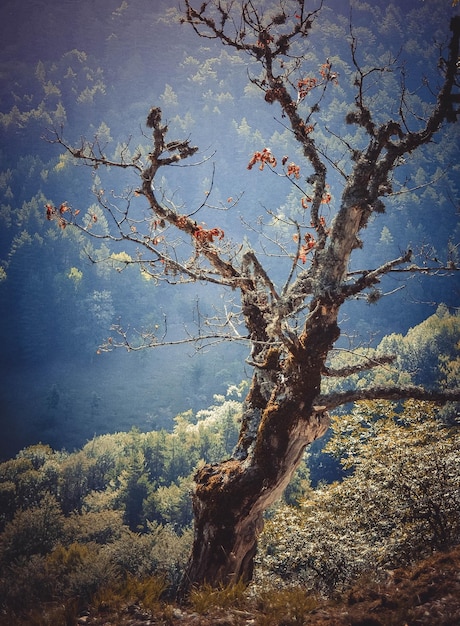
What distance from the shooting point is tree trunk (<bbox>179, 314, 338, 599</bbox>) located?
13.8ft

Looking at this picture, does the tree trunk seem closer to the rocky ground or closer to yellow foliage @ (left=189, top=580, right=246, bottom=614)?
yellow foliage @ (left=189, top=580, right=246, bottom=614)

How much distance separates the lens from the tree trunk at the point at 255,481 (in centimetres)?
421

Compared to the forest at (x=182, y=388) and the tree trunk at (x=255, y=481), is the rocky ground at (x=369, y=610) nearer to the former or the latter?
the forest at (x=182, y=388)

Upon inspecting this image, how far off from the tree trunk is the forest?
1.14 ft

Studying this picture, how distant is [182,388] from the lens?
265 ft

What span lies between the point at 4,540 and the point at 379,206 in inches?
838

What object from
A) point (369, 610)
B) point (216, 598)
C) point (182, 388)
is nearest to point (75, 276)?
point (182, 388)

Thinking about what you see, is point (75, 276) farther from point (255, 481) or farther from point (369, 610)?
point (369, 610)

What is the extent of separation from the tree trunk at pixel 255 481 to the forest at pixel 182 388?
1.14ft

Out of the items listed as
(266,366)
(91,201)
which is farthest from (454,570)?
(91,201)

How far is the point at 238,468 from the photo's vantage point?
4.42 m

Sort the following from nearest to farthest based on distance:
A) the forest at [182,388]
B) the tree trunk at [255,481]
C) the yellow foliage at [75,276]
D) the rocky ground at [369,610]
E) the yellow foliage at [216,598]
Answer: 1. the rocky ground at [369,610]
2. the yellow foliage at [216,598]
3. the tree trunk at [255,481]
4. the forest at [182,388]
5. the yellow foliage at [75,276]

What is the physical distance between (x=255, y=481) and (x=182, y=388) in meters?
78.3

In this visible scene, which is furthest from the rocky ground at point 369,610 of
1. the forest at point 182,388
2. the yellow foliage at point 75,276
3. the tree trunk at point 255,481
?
the yellow foliage at point 75,276
